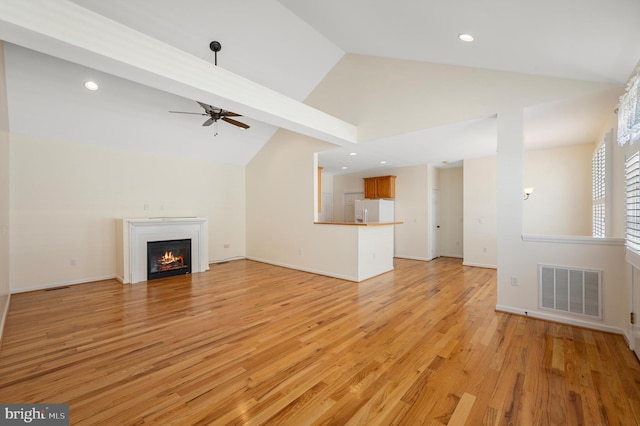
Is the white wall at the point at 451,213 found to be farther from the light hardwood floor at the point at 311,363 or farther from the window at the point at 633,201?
the window at the point at 633,201

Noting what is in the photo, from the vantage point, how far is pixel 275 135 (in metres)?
6.84

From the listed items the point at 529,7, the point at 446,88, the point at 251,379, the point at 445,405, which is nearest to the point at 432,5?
the point at 529,7

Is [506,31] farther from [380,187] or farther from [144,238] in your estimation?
[144,238]

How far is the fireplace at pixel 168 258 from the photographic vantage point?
5.34 metres

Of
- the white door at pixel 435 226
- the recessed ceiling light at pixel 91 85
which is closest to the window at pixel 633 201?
the white door at pixel 435 226

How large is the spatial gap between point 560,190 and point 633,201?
12.2 feet

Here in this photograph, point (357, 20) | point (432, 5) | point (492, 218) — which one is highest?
point (357, 20)

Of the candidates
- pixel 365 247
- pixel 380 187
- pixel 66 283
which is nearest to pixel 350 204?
pixel 380 187

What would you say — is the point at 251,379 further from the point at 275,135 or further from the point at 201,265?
the point at 275,135

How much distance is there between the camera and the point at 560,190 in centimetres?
542

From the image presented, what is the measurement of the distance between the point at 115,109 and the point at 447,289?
21.4ft

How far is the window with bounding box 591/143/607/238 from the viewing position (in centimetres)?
402

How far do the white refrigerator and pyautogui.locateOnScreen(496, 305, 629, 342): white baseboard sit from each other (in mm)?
3904

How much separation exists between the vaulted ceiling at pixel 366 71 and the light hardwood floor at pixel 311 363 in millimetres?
2603
